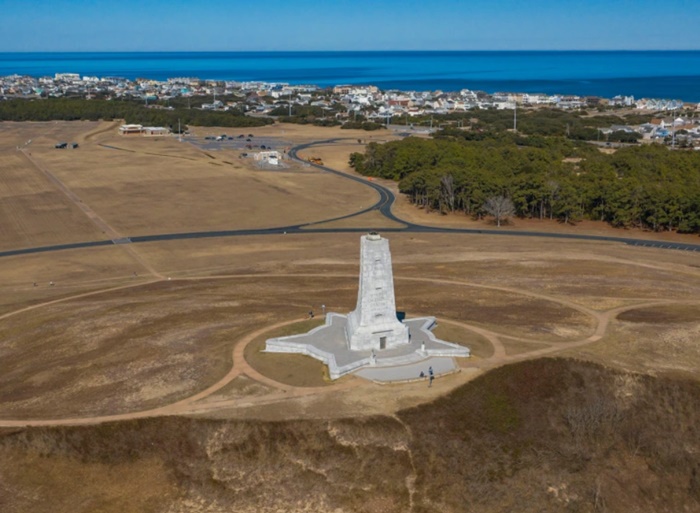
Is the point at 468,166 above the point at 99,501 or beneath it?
above

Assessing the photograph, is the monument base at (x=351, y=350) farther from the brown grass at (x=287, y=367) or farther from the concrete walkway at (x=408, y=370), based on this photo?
the brown grass at (x=287, y=367)

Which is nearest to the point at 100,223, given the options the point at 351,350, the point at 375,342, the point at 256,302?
the point at 256,302

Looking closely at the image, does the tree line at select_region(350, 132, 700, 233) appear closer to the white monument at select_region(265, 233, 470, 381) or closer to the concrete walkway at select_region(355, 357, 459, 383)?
the white monument at select_region(265, 233, 470, 381)

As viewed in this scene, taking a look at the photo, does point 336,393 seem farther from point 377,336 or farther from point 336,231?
point 336,231

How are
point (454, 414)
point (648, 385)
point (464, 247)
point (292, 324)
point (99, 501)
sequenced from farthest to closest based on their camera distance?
1. point (464, 247)
2. point (292, 324)
3. point (648, 385)
4. point (454, 414)
5. point (99, 501)

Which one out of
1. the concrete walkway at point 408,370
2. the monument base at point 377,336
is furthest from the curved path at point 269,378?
the monument base at point 377,336

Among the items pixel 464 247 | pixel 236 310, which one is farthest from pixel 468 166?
pixel 236 310

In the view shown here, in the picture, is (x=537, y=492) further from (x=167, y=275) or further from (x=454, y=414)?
(x=167, y=275)
